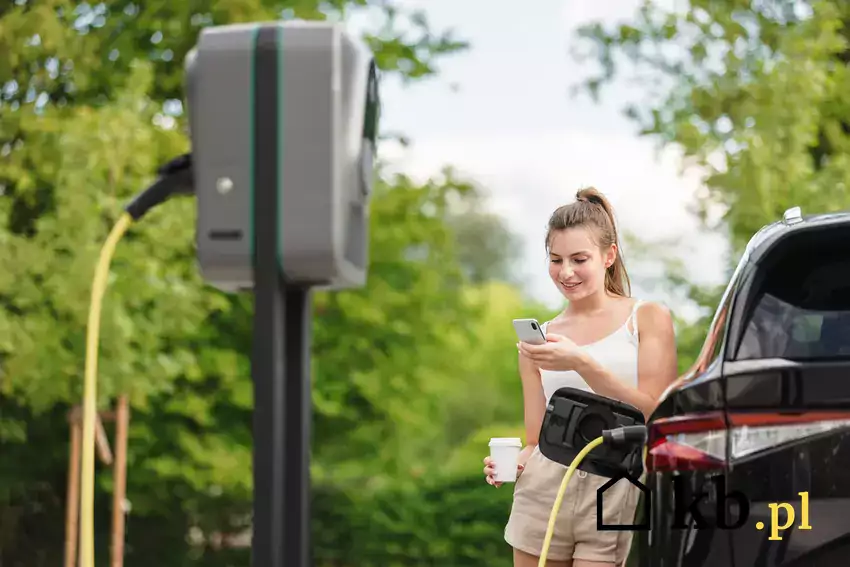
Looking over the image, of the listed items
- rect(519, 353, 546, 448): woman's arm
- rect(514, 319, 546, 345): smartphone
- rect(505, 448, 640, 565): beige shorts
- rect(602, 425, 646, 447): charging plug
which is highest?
rect(514, 319, 546, 345): smartphone

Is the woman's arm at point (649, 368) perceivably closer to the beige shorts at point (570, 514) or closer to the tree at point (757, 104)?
the beige shorts at point (570, 514)

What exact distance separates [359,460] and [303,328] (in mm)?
12792

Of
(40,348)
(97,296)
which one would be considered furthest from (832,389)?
(40,348)

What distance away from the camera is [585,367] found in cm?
373

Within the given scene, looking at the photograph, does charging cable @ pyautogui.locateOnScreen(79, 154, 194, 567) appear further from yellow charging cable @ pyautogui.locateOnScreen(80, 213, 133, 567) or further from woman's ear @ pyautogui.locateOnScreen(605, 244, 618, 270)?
woman's ear @ pyautogui.locateOnScreen(605, 244, 618, 270)

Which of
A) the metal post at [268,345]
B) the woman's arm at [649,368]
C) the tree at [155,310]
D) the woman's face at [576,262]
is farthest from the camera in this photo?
the tree at [155,310]

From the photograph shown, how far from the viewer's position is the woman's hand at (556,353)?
12.2ft

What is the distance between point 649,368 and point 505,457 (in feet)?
1.61

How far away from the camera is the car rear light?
2796mm

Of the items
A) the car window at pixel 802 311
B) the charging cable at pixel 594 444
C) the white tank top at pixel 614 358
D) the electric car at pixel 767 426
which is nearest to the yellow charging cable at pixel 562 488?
the charging cable at pixel 594 444

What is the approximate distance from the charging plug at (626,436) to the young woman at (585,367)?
32 centimetres

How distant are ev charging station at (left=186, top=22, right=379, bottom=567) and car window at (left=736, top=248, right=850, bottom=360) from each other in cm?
90

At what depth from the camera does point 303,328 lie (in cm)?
282

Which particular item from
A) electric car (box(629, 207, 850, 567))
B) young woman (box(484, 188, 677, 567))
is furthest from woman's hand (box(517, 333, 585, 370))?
electric car (box(629, 207, 850, 567))
